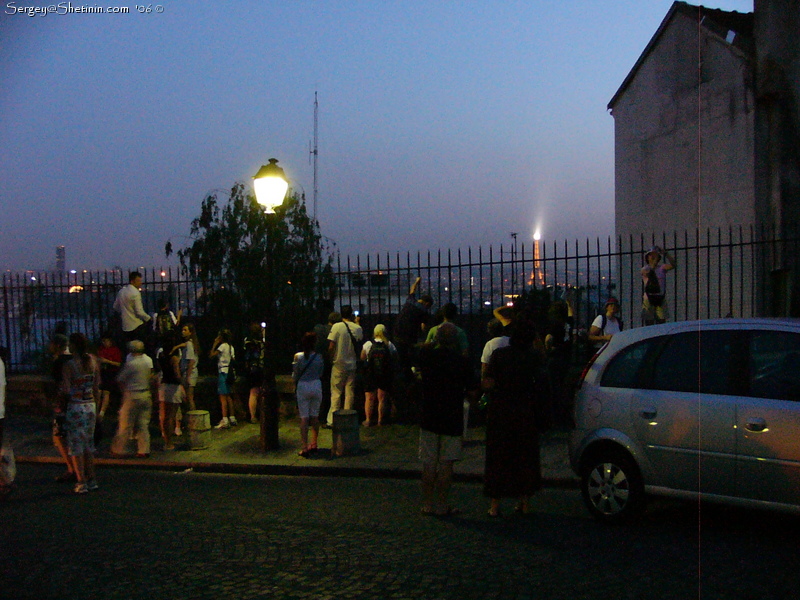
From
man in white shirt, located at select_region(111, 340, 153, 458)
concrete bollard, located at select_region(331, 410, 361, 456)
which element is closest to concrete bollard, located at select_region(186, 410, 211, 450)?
man in white shirt, located at select_region(111, 340, 153, 458)

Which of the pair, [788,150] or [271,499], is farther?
[788,150]

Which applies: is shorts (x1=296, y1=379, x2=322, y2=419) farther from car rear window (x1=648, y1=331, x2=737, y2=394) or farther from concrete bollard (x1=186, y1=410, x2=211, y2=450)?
car rear window (x1=648, y1=331, x2=737, y2=394)

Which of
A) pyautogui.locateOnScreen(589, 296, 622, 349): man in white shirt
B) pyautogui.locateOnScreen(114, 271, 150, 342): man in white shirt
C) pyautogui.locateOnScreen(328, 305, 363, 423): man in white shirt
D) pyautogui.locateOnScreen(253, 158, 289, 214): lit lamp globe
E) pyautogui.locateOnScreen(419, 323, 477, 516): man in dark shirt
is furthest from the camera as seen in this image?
pyautogui.locateOnScreen(114, 271, 150, 342): man in white shirt

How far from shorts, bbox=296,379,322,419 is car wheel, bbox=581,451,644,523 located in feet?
14.3

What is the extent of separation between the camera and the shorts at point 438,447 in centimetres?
724

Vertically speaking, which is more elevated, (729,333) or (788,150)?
(788,150)

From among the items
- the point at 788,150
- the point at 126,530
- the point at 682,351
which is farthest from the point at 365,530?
the point at 788,150

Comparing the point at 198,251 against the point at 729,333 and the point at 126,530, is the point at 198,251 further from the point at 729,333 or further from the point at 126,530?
the point at 729,333

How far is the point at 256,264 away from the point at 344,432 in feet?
27.7

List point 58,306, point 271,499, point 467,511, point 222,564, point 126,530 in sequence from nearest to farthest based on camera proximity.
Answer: point 222,564 < point 126,530 < point 467,511 < point 271,499 < point 58,306

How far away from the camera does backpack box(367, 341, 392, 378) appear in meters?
11.4

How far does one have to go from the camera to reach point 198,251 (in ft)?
60.8

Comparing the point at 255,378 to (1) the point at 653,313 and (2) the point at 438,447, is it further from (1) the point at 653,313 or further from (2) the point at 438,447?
(1) the point at 653,313

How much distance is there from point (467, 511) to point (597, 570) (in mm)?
2081
